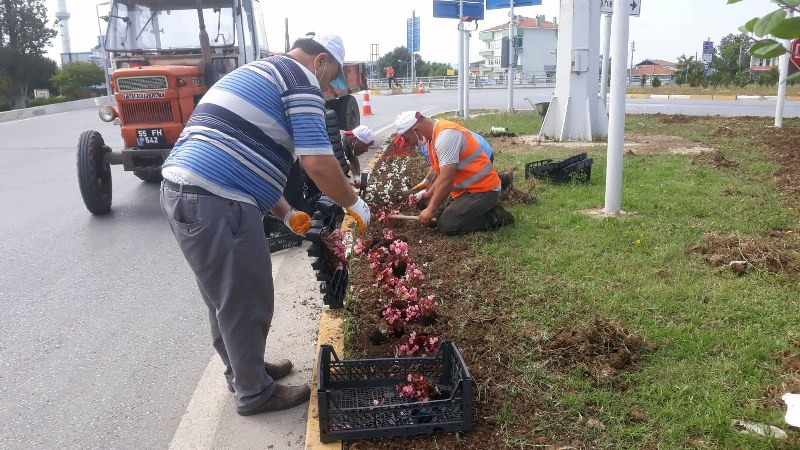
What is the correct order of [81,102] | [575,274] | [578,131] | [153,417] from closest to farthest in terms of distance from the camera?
[153,417]
[575,274]
[578,131]
[81,102]

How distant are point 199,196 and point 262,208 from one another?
355 mm

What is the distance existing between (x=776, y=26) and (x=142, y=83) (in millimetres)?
7817

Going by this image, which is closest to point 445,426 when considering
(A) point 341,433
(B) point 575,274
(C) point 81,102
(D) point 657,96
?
(A) point 341,433

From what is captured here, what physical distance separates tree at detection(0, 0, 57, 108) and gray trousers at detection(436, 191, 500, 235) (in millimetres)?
30506

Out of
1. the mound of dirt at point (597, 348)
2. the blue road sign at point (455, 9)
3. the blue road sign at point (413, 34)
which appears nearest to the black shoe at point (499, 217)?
the mound of dirt at point (597, 348)

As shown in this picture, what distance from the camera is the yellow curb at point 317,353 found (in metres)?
2.97

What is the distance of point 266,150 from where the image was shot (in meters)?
3.06

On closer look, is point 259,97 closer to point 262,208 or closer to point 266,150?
point 266,150

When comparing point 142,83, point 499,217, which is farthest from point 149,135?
point 499,217

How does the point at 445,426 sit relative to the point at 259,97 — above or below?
below

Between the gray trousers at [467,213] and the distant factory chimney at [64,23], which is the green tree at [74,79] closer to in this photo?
the distant factory chimney at [64,23]

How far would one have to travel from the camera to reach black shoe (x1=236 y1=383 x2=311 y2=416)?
334cm

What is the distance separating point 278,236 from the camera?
20.7 ft

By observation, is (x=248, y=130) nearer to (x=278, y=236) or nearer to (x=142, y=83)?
(x=278, y=236)
